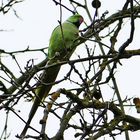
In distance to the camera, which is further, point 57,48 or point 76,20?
point 76,20

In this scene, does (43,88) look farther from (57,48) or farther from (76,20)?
(76,20)

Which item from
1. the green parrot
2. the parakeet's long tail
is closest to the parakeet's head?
the green parrot

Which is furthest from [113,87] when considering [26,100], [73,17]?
[73,17]

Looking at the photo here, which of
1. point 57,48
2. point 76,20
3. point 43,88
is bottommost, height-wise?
point 43,88

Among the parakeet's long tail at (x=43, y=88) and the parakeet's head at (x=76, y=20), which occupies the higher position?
the parakeet's head at (x=76, y=20)

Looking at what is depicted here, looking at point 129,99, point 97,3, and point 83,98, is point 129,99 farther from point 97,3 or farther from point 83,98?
point 97,3

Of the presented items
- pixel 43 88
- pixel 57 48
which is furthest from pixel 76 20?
pixel 43 88

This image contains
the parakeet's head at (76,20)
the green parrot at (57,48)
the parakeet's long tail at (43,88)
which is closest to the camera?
the parakeet's long tail at (43,88)

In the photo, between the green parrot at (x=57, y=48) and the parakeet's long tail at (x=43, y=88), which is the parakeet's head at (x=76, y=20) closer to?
the green parrot at (x=57, y=48)

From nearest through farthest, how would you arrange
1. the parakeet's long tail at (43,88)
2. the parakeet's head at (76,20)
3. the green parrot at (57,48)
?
the parakeet's long tail at (43,88) → the green parrot at (57,48) → the parakeet's head at (76,20)

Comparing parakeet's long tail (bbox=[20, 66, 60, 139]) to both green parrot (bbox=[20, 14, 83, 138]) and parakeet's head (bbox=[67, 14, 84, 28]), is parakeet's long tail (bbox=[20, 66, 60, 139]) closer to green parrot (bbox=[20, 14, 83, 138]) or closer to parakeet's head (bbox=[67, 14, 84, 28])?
green parrot (bbox=[20, 14, 83, 138])

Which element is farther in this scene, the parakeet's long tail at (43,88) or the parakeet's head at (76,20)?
the parakeet's head at (76,20)

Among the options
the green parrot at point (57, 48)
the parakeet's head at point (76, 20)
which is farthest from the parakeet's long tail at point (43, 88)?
the parakeet's head at point (76, 20)

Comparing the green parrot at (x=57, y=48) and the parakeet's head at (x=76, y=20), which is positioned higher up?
the parakeet's head at (x=76, y=20)
